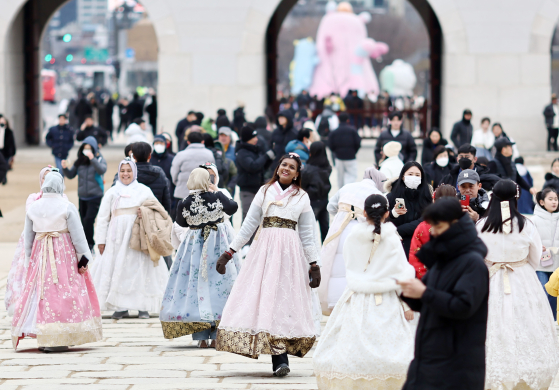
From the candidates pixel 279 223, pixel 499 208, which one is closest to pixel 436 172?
pixel 279 223

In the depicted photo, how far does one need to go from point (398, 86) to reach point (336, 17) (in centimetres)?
724

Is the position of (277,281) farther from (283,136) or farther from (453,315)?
(283,136)

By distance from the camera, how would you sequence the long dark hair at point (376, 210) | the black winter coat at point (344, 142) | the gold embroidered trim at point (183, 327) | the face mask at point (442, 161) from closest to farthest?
the long dark hair at point (376, 210) → the gold embroidered trim at point (183, 327) → the face mask at point (442, 161) → the black winter coat at point (344, 142)

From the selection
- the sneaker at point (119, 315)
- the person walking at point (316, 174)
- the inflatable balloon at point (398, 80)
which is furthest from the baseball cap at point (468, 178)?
the inflatable balloon at point (398, 80)

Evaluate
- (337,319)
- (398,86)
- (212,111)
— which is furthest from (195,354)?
(398,86)

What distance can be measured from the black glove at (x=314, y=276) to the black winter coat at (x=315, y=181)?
4.90m

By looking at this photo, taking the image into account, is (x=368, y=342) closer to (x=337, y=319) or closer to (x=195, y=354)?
(x=337, y=319)

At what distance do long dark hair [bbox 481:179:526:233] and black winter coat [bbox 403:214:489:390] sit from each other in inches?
75.4

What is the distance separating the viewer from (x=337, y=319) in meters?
5.83

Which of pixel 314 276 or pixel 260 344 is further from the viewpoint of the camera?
pixel 314 276

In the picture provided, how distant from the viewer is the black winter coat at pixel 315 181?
38.6ft

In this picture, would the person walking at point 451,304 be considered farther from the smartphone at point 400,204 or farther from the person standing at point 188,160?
the person standing at point 188,160

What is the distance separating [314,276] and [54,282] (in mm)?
2196

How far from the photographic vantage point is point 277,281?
6.72 meters
